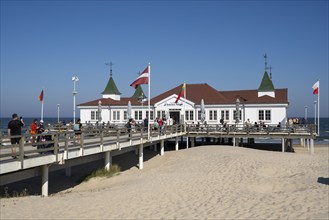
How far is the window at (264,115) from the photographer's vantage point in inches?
1299

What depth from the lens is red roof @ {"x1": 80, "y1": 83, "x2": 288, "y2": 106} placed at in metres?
33.9

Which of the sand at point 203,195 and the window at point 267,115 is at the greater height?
the window at point 267,115

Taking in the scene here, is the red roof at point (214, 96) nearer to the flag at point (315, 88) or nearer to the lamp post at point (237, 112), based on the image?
the lamp post at point (237, 112)

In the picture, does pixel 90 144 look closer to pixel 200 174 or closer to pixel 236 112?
pixel 200 174

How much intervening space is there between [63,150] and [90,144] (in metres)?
1.92

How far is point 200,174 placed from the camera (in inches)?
686

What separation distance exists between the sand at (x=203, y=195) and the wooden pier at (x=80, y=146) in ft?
3.39

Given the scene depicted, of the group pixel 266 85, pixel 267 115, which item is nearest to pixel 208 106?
pixel 267 115

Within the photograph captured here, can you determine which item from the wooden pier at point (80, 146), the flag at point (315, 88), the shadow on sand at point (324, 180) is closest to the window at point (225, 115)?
the wooden pier at point (80, 146)

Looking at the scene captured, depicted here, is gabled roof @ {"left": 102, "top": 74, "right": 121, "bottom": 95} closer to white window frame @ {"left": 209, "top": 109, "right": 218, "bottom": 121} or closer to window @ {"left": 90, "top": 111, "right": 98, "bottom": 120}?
window @ {"left": 90, "top": 111, "right": 98, "bottom": 120}

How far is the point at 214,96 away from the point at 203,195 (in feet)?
79.4

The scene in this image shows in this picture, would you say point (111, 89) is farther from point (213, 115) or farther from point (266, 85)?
point (266, 85)

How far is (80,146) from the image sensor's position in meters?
14.9

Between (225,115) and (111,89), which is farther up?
(111,89)
